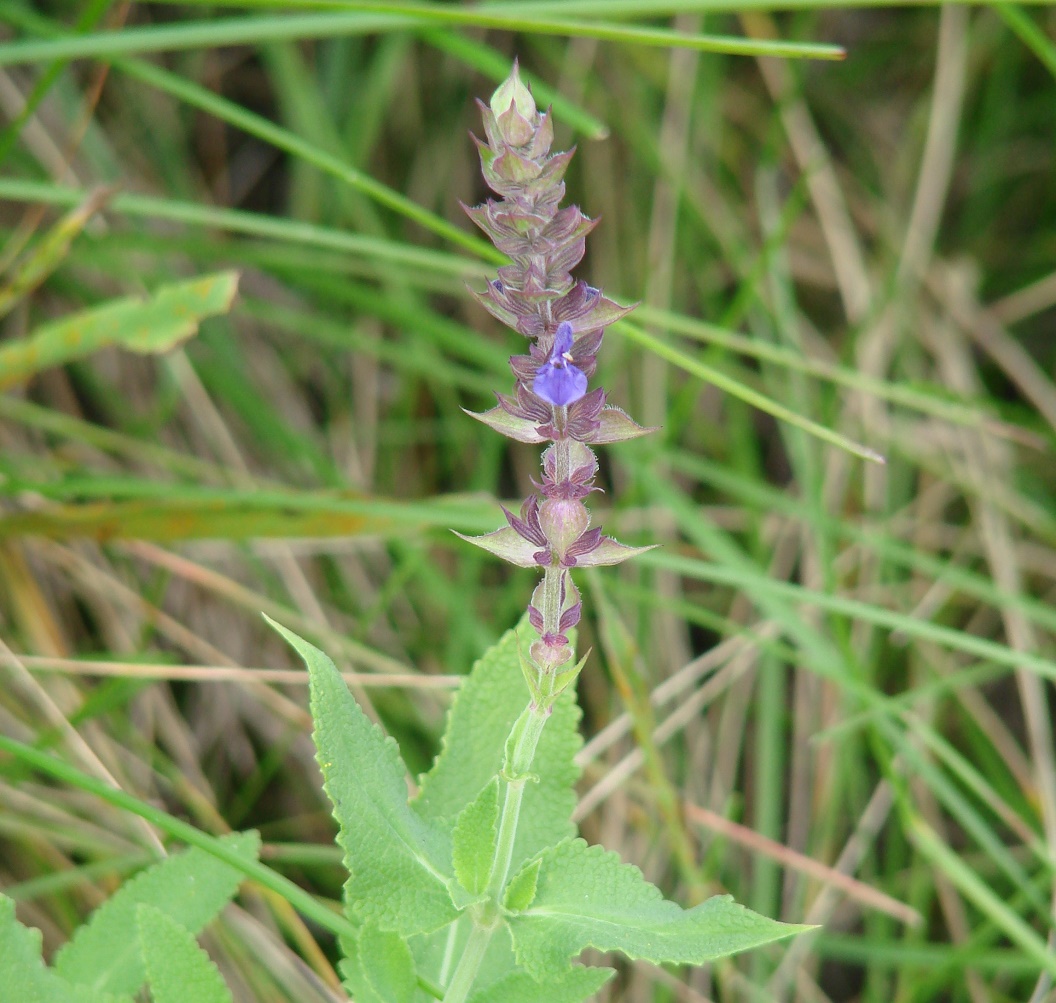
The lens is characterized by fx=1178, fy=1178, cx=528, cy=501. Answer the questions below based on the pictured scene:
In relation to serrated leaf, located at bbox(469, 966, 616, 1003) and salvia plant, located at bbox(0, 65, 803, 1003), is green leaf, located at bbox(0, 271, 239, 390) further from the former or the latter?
serrated leaf, located at bbox(469, 966, 616, 1003)

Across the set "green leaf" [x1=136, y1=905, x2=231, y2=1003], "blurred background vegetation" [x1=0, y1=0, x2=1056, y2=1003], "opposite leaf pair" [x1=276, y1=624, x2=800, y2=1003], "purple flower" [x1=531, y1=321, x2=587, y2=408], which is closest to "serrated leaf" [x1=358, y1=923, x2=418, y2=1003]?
"opposite leaf pair" [x1=276, y1=624, x2=800, y2=1003]

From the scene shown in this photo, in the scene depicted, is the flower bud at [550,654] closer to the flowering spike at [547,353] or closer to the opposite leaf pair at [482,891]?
the flowering spike at [547,353]

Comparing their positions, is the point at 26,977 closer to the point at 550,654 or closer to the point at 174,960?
the point at 174,960

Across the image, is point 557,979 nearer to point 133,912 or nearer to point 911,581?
point 133,912

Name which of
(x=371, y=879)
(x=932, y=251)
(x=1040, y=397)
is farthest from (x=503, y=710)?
(x=932, y=251)

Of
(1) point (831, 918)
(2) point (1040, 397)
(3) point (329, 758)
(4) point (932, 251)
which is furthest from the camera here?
(4) point (932, 251)

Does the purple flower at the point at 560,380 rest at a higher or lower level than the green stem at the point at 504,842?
higher

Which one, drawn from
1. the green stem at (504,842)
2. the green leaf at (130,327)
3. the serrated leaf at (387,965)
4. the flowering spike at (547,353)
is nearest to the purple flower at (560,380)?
the flowering spike at (547,353)
